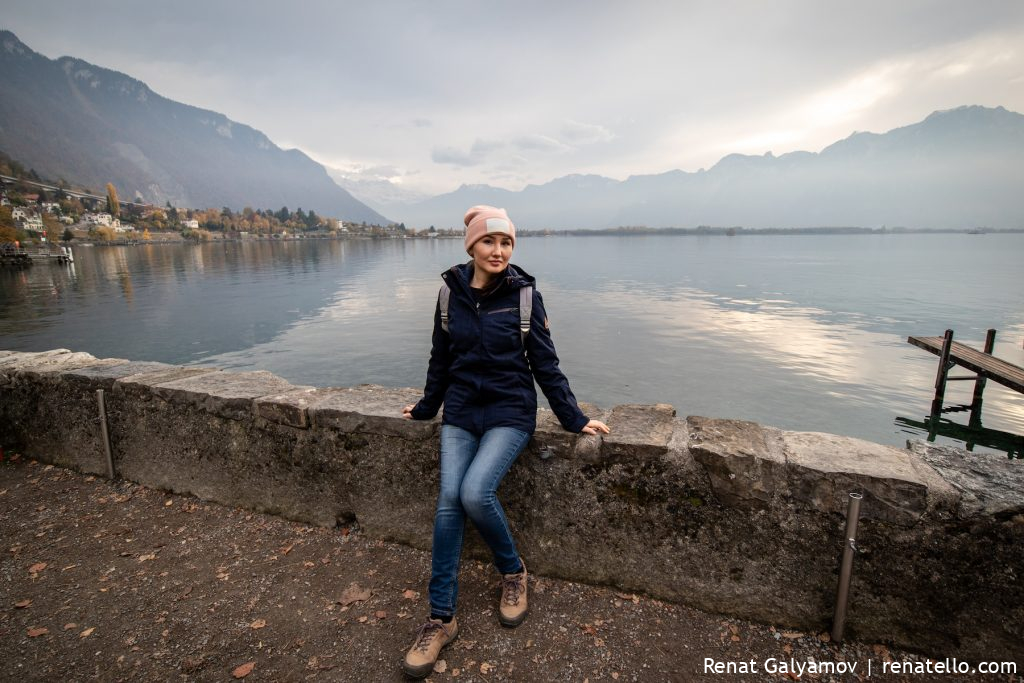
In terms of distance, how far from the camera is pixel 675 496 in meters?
3.04

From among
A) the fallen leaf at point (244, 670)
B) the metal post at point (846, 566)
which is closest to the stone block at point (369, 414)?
the fallen leaf at point (244, 670)

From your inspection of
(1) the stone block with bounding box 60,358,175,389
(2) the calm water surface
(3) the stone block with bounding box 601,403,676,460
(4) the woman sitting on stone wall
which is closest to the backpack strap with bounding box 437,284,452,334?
(4) the woman sitting on stone wall

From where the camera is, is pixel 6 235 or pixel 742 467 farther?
pixel 6 235

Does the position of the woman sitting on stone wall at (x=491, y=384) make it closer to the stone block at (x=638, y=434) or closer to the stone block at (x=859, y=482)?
the stone block at (x=638, y=434)

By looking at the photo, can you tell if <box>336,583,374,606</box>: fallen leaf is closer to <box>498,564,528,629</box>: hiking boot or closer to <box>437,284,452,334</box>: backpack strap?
<box>498,564,528,629</box>: hiking boot

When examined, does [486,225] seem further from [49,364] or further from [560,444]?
[49,364]

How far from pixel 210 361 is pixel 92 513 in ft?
77.9

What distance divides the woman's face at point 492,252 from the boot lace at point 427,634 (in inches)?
86.8

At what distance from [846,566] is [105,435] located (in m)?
6.07

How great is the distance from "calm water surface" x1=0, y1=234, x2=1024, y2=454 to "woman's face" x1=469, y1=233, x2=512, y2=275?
16376mm

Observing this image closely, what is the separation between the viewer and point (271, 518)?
414cm

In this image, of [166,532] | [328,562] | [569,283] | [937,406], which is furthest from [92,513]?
[569,283]

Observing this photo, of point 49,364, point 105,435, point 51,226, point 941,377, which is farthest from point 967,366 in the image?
point 51,226

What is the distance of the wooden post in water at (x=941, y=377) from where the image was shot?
1636 centimetres
